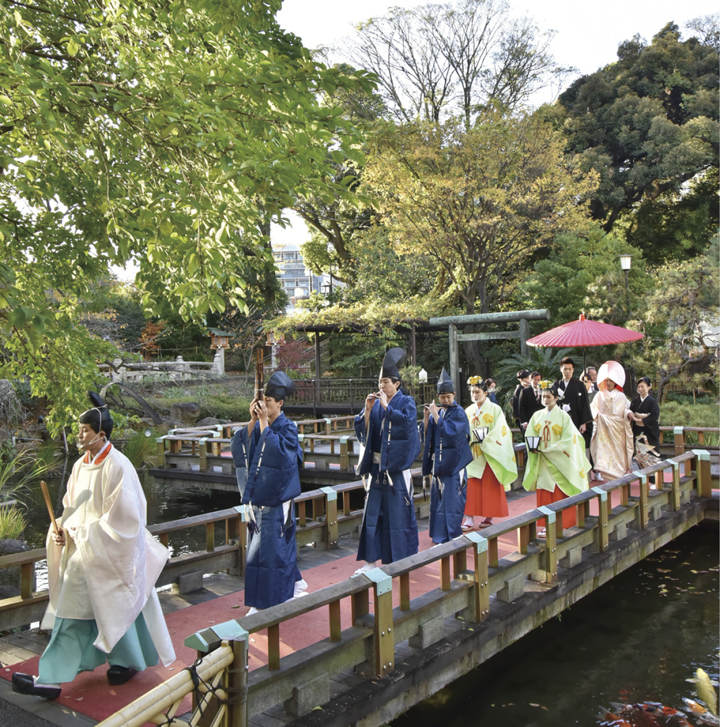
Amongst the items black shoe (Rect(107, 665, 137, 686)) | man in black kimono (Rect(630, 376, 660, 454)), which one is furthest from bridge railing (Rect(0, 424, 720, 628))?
man in black kimono (Rect(630, 376, 660, 454))

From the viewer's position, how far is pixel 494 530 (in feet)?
16.8

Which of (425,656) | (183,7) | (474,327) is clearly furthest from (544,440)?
(474,327)

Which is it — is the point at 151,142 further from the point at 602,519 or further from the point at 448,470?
the point at 602,519

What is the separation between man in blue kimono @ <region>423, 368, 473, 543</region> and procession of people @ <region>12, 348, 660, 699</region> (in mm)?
12

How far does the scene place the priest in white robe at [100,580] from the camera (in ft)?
12.0

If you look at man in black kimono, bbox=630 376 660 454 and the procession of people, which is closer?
the procession of people

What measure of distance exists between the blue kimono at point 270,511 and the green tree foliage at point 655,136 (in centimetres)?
2079

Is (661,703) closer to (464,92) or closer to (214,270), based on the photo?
(214,270)

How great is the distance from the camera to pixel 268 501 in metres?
4.59

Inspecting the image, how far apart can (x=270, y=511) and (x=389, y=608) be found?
1.15 m

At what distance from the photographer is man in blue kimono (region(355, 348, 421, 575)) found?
550 cm

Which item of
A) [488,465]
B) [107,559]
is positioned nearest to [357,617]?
[107,559]

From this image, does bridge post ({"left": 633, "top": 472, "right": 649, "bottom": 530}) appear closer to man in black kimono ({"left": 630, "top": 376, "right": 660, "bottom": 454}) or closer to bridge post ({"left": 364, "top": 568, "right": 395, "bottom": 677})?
man in black kimono ({"left": 630, "top": 376, "right": 660, "bottom": 454})

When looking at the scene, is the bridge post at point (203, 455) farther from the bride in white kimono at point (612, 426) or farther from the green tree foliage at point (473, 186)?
the green tree foliage at point (473, 186)
